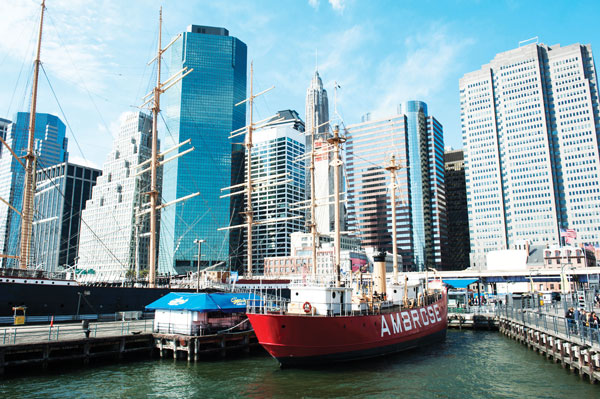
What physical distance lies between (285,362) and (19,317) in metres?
20.3

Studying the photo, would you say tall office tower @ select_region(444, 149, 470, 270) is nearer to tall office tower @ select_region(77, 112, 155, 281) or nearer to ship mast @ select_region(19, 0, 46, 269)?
tall office tower @ select_region(77, 112, 155, 281)

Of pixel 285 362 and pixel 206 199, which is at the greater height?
pixel 206 199

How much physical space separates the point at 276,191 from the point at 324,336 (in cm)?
14903

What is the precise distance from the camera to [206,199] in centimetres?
14075

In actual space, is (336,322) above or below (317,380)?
above

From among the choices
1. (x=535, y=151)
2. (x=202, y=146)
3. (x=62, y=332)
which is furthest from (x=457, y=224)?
(x=62, y=332)

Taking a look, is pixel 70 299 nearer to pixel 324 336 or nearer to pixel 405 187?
pixel 324 336

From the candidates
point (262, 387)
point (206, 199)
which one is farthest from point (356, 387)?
point (206, 199)

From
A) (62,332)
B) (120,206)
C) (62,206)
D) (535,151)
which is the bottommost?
(62,332)

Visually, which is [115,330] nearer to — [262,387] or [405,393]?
[262,387]

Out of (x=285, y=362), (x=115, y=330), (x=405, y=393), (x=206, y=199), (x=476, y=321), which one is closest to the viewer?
(x=405, y=393)

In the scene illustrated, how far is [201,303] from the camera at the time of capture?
2762 cm

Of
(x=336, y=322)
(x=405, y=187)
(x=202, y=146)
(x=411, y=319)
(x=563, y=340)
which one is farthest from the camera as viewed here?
(x=405, y=187)

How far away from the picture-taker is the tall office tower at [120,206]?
480ft
